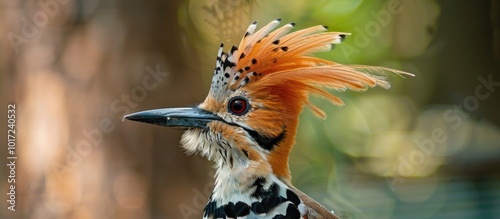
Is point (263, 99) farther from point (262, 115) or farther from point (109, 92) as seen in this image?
point (109, 92)

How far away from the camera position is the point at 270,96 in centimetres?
165

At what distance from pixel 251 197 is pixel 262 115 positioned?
0.65 ft

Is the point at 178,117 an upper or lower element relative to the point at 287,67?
lower

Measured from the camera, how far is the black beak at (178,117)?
63.5 inches

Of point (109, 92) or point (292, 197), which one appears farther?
point (109, 92)

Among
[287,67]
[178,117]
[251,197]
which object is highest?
[287,67]

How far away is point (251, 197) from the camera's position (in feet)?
5.26

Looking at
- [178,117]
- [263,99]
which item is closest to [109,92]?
[178,117]

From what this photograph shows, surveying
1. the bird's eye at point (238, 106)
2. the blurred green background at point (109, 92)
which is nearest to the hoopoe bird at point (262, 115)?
the bird's eye at point (238, 106)

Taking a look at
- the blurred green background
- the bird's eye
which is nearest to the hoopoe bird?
the bird's eye

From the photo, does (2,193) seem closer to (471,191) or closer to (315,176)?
(315,176)

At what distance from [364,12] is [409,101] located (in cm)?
56

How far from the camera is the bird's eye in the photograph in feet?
5.41

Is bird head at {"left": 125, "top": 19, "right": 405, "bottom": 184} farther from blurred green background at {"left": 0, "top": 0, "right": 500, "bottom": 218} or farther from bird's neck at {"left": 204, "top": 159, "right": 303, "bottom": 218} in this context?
blurred green background at {"left": 0, "top": 0, "right": 500, "bottom": 218}
